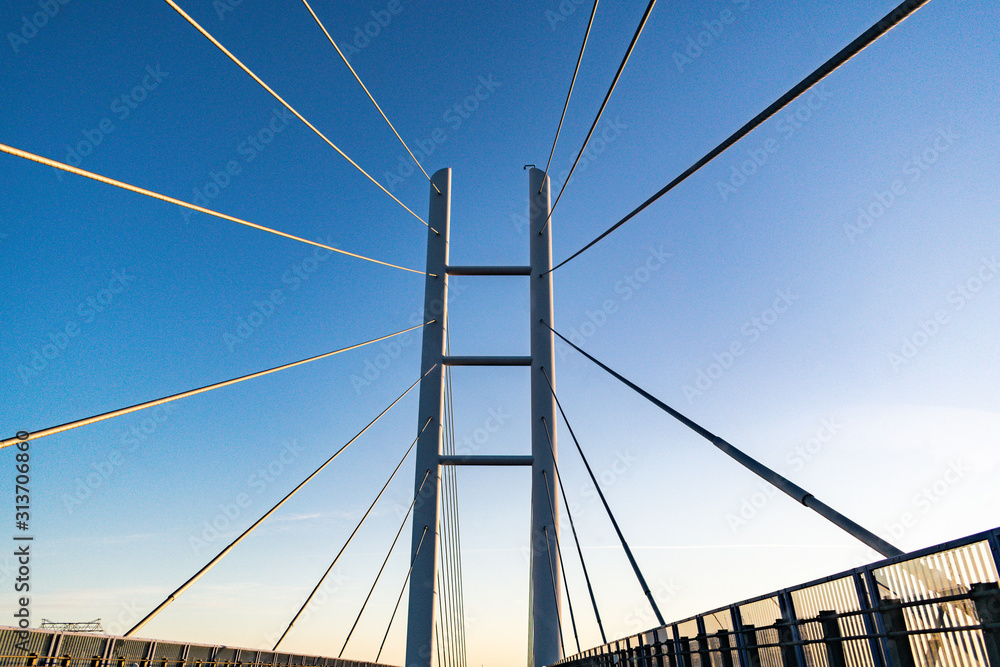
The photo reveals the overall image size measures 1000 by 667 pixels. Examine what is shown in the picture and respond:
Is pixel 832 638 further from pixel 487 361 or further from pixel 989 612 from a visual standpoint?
pixel 487 361

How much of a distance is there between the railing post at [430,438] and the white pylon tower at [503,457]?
0.05 ft

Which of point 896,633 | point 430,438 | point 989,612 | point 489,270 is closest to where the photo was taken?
point 989,612

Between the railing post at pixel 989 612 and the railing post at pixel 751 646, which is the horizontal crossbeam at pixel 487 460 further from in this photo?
the railing post at pixel 989 612

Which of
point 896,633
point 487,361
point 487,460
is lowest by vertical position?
point 896,633

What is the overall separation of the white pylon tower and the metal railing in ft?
22.2

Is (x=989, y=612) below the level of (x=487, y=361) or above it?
below

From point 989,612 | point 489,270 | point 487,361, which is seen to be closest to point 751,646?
point 989,612

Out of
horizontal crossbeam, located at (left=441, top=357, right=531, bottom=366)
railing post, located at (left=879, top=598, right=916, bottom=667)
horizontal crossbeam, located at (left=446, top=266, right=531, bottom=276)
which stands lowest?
railing post, located at (left=879, top=598, right=916, bottom=667)

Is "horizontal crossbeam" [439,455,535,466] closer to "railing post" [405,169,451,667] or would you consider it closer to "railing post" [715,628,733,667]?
"railing post" [405,169,451,667]

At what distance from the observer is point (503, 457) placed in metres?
13.3

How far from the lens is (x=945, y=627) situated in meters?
3.14

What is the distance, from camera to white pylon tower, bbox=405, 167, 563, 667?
1209 centimetres

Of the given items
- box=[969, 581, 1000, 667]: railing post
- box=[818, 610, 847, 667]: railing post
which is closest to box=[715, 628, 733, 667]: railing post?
box=[818, 610, 847, 667]: railing post

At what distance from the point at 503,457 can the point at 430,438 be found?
1472 mm
